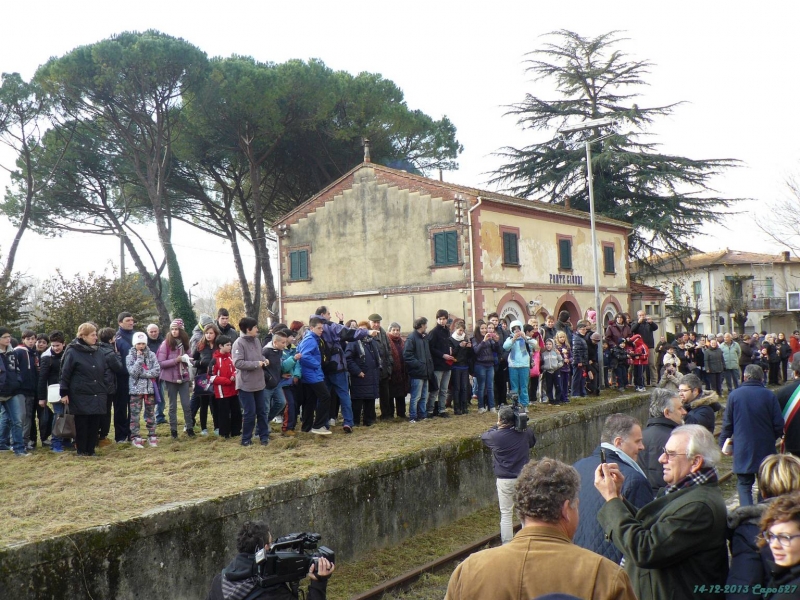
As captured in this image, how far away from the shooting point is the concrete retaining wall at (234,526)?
211 inches

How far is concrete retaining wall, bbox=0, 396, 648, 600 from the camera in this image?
5359 millimetres

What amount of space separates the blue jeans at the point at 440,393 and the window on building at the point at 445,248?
15.3 meters

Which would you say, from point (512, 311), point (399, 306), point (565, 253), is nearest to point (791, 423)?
point (512, 311)

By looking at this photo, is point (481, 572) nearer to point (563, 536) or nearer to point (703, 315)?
point (563, 536)

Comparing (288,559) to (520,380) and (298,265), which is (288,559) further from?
(298,265)

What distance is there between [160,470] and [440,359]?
19.7ft

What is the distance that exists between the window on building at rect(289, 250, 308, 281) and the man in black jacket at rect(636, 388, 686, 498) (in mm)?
27035

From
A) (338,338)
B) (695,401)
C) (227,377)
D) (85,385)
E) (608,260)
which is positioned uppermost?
(608,260)

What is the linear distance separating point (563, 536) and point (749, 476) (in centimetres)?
568

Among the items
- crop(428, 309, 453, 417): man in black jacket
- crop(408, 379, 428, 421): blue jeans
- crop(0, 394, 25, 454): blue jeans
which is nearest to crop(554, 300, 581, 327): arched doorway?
crop(428, 309, 453, 417): man in black jacket

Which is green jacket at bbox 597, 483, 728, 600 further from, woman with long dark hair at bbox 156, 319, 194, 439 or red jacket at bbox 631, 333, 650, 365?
red jacket at bbox 631, 333, 650, 365

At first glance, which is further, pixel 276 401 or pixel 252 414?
pixel 276 401

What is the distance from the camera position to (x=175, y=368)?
10.8 meters

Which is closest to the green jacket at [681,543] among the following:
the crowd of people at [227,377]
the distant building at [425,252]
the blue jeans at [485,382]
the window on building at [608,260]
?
the crowd of people at [227,377]
